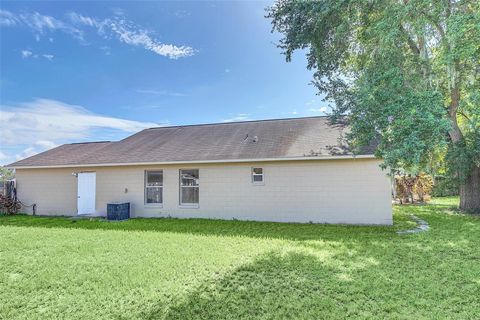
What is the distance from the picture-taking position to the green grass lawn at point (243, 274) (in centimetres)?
395

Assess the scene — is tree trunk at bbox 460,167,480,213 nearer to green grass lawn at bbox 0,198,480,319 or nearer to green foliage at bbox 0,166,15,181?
green grass lawn at bbox 0,198,480,319

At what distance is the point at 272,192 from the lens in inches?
436

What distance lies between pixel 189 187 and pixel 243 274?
24.6 ft

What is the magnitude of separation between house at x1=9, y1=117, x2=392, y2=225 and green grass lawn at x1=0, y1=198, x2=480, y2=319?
1826mm

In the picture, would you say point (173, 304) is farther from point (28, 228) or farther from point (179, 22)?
point (179, 22)

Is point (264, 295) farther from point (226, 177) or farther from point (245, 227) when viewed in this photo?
point (226, 177)

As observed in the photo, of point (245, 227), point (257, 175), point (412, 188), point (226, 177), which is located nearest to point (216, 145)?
point (226, 177)

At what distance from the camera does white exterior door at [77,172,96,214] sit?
13.1 meters

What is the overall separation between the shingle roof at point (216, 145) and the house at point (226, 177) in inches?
1.8

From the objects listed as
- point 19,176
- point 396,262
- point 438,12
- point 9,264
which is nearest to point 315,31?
point 438,12

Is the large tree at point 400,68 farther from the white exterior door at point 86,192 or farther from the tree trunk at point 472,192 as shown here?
the white exterior door at point 86,192

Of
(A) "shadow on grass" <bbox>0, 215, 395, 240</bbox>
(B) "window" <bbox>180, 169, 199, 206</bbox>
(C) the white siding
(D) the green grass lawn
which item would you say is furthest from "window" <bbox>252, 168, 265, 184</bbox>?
(D) the green grass lawn

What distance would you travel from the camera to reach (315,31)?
10711 millimetres

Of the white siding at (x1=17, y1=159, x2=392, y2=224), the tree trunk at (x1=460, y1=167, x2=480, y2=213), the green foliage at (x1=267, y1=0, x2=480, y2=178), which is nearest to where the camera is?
the green foliage at (x1=267, y1=0, x2=480, y2=178)
